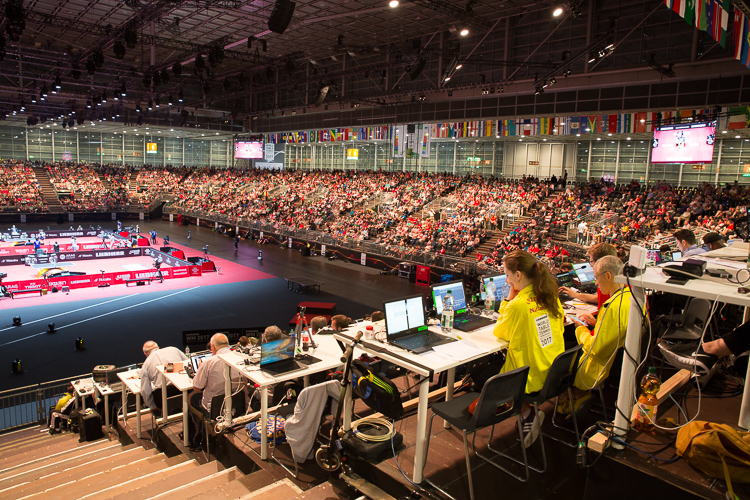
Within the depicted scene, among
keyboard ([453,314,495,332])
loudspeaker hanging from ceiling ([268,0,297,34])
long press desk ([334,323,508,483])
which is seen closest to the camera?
long press desk ([334,323,508,483])

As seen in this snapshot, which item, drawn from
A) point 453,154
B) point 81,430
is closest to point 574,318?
point 81,430

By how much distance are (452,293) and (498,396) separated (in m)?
1.89

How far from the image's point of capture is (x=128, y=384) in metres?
6.98

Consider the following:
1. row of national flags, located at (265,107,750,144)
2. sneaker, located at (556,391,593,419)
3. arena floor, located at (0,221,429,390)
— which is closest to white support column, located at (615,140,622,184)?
row of national flags, located at (265,107,750,144)

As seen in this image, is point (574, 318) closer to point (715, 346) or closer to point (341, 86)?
point (715, 346)

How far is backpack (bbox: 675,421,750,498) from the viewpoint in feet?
9.40

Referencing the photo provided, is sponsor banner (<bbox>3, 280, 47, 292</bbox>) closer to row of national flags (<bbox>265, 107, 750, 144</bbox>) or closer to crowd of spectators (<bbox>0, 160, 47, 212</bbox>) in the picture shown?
row of national flags (<bbox>265, 107, 750, 144</bbox>)

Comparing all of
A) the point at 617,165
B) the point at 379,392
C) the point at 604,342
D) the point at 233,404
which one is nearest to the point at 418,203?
the point at 617,165

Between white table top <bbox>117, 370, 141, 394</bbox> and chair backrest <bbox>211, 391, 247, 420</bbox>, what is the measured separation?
1957 millimetres

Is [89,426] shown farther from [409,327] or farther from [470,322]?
[470,322]

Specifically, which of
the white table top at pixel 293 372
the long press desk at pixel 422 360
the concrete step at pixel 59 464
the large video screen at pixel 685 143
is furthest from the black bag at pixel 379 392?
the large video screen at pixel 685 143

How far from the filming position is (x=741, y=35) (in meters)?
7.93

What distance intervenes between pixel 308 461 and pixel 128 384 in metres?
3.67

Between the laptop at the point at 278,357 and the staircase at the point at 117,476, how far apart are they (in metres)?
1.00
